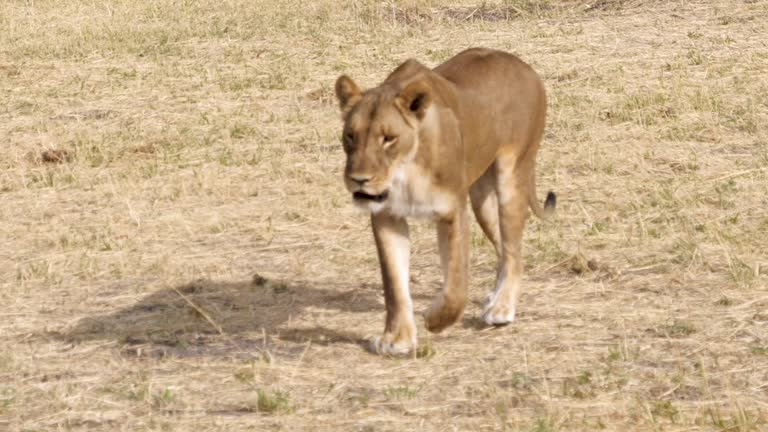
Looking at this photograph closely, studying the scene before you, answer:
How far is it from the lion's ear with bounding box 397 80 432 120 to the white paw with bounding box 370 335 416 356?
101cm

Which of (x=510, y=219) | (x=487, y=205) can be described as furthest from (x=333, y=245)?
(x=510, y=219)

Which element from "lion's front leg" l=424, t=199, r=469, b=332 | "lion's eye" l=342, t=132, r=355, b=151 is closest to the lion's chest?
"lion's front leg" l=424, t=199, r=469, b=332

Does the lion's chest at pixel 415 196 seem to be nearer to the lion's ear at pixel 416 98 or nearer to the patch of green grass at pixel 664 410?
the lion's ear at pixel 416 98

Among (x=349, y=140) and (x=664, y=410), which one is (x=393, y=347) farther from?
(x=664, y=410)

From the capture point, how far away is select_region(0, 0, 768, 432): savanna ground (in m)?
6.08

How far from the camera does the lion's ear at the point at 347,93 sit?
6.38 metres

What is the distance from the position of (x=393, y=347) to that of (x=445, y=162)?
2.74 feet

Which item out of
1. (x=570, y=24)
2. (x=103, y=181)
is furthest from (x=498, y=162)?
(x=570, y=24)

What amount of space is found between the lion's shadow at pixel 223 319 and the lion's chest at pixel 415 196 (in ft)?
2.68

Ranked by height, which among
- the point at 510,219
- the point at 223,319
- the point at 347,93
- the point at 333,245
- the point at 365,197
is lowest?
the point at 333,245

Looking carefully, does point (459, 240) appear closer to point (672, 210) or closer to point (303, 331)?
point (303, 331)

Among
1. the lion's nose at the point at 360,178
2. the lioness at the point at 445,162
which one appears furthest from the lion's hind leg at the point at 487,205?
the lion's nose at the point at 360,178

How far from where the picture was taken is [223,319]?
7.46 metres

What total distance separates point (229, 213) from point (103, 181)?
141 centimetres
